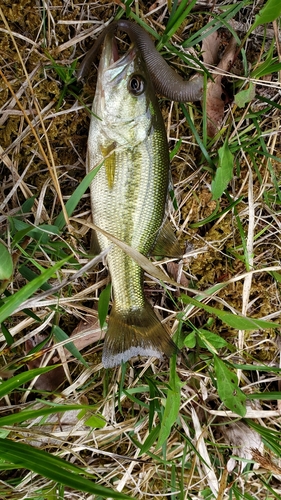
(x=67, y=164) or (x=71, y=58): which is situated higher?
(x=71, y=58)

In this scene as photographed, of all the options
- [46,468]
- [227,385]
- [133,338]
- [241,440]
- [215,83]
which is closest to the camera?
[46,468]

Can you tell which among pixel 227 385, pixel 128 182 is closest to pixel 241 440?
pixel 227 385

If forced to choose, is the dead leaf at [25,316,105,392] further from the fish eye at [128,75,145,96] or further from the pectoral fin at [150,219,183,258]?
the fish eye at [128,75,145,96]

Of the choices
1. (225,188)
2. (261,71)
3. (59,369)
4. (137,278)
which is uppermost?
(261,71)

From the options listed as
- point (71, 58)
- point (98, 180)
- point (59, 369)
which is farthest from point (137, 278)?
point (71, 58)

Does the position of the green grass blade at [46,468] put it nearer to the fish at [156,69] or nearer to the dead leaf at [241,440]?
the dead leaf at [241,440]

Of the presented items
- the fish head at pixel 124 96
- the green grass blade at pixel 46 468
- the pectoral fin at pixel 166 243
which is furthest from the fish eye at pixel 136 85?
the green grass blade at pixel 46 468

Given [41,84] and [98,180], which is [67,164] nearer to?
[98,180]

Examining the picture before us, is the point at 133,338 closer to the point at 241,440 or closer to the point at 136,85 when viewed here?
the point at 241,440
